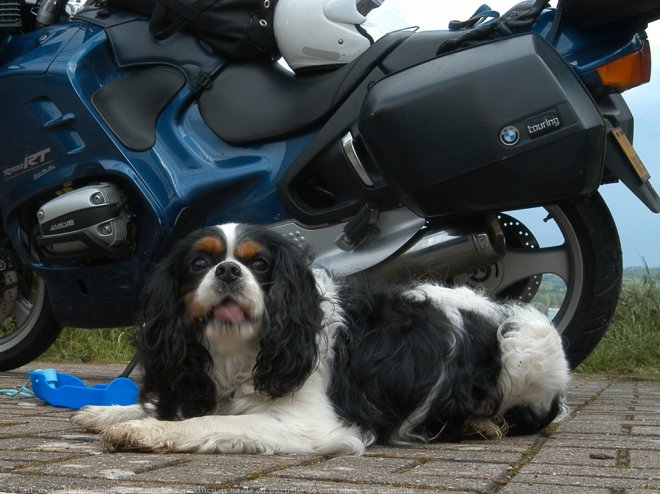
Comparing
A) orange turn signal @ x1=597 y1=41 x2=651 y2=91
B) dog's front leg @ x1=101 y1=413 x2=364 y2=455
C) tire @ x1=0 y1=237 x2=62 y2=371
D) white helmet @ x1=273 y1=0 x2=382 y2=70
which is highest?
white helmet @ x1=273 y1=0 x2=382 y2=70

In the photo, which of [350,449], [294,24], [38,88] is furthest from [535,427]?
[38,88]

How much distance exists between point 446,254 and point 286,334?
119 cm

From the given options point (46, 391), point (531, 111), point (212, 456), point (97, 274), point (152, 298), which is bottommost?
point (46, 391)

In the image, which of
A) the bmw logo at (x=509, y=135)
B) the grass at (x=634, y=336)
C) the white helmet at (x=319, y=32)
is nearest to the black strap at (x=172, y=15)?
the white helmet at (x=319, y=32)

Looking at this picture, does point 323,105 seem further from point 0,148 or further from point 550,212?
point 0,148

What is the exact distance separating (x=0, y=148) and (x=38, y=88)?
38 centimetres

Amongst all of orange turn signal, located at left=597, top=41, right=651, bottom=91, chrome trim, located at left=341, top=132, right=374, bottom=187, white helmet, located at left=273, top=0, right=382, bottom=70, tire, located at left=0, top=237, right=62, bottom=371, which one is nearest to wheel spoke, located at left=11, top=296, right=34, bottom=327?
tire, located at left=0, top=237, right=62, bottom=371

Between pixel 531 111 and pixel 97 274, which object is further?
pixel 97 274

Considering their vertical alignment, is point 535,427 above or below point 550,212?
below

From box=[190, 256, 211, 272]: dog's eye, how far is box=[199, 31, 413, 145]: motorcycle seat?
1335 mm

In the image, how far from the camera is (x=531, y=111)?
3689 millimetres

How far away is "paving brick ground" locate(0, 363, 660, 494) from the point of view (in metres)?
2.25

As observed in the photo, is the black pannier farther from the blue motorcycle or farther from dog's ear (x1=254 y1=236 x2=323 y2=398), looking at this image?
dog's ear (x1=254 y1=236 x2=323 y2=398)

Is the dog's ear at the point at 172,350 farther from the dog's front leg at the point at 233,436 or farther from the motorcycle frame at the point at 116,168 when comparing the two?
the motorcycle frame at the point at 116,168
